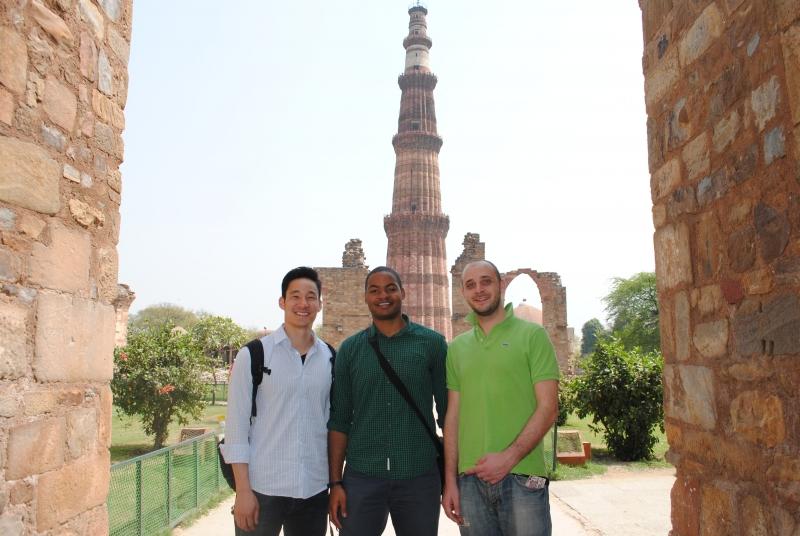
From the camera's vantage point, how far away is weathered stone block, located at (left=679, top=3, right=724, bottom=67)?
2176mm

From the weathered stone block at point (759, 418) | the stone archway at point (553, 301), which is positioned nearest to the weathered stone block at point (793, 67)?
the weathered stone block at point (759, 418)

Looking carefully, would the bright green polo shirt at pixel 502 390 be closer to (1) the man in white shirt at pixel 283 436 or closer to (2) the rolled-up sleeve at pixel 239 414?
(1) the man in white shirt at pixel 283 436

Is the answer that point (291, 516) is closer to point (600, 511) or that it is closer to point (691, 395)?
point (691, 395)

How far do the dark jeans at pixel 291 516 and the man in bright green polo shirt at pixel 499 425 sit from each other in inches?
21.0

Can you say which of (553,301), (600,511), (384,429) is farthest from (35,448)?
(553,301)

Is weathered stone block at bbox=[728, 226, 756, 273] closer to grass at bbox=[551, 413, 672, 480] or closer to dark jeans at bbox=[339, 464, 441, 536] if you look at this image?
dark jeans at bbox=[339, 464, 441, 536]

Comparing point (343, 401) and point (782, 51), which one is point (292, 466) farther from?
point (782, 51)

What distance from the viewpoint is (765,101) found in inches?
73.8

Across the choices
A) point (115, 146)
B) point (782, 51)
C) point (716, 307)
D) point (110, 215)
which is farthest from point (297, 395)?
point (782, 51)

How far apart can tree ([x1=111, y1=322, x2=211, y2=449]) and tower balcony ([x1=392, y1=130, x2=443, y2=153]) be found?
2206 centimetres

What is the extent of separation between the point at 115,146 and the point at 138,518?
10.3 feet

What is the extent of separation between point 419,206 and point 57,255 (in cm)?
2843

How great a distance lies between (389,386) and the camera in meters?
2.60

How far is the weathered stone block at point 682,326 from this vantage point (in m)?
2.38
